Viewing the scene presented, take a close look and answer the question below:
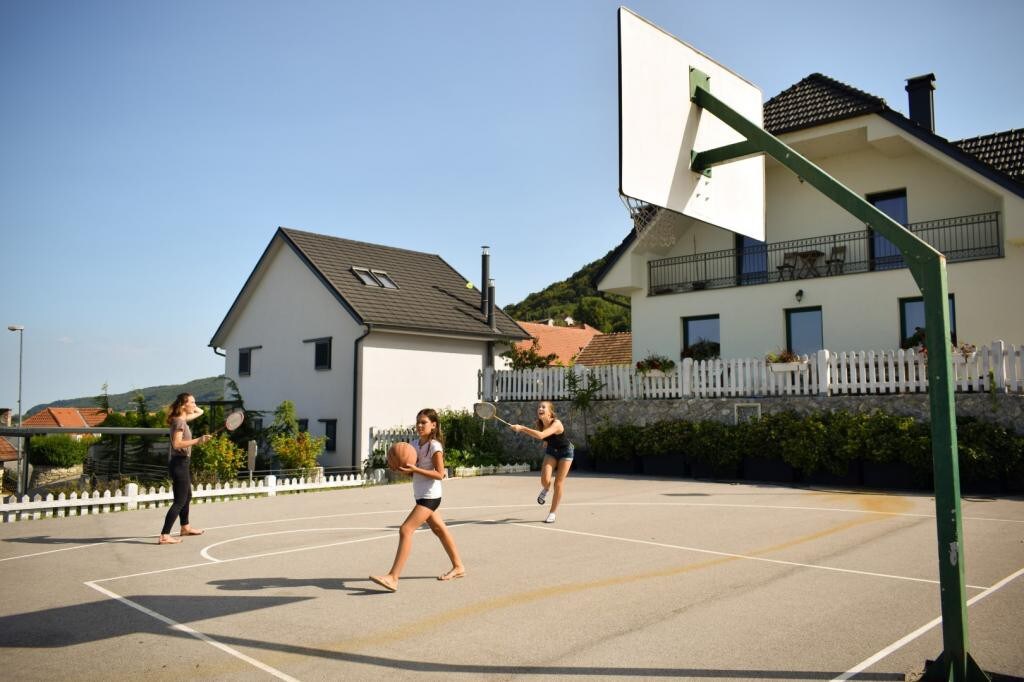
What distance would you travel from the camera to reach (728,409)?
18734 mm

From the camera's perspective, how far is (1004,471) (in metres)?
14.1

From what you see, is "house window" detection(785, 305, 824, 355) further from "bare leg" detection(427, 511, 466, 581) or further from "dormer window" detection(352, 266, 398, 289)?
"bare leg" detection(427, 511, 466, 581)

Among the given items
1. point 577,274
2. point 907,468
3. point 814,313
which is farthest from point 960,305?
point 577,274

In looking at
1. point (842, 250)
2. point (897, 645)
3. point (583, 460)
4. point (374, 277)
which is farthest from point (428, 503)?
point (374, 277)

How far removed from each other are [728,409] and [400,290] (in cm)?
1309

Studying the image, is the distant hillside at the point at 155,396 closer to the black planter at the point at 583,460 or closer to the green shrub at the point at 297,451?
the green shrub at the point at 297,451

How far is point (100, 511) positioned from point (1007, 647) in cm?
1406

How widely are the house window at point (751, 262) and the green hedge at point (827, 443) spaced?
6.40 metres

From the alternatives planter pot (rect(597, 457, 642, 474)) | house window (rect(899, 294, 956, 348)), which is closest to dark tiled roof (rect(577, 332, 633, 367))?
planter pot (rect(597, 457, 642, 474))

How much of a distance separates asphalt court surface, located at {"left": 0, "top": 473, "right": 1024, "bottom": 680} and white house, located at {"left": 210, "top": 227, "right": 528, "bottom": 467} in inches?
474

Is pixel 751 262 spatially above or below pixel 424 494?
above

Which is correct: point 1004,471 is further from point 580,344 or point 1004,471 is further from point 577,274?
point 577,274

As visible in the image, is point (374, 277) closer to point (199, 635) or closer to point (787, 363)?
point (787, 363)

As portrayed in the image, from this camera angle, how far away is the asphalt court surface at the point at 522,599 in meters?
5.11
